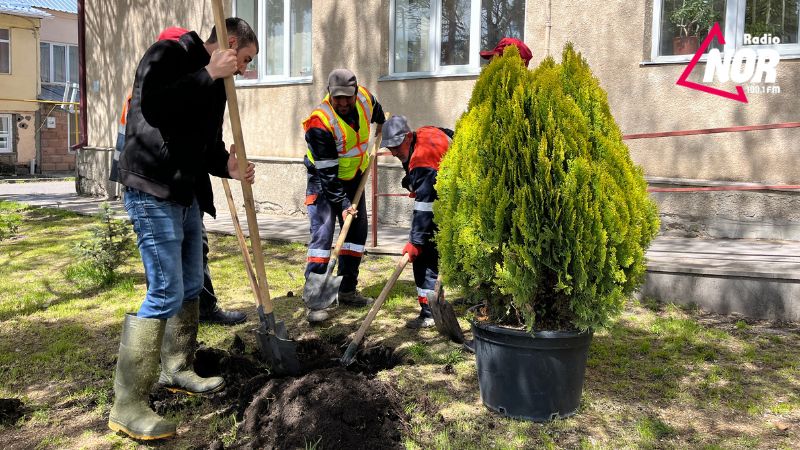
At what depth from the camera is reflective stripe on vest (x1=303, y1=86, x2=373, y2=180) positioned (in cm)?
534

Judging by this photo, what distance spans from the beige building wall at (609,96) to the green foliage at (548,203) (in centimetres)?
417

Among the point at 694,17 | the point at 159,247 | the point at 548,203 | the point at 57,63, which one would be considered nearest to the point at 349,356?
the point at 159,247

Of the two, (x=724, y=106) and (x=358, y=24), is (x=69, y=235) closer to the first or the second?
(x=358, y=24)

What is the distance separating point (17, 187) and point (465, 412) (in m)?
17.9

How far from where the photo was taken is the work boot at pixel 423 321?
5.04 m

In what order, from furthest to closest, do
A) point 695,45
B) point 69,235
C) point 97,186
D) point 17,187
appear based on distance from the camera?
point 17,187 < point 97,186 < point 69,235 < point 695,45

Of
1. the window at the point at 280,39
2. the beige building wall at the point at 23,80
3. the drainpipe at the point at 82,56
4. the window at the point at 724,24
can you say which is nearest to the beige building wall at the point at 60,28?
the beige building wall at the point at 23,80

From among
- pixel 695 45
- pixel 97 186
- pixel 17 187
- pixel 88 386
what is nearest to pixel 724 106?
pixel 695 45

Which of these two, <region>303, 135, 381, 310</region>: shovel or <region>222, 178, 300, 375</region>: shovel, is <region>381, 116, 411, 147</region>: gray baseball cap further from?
<region>222, 178, 300, 375</region>: shovel

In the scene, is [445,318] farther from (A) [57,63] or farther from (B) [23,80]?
(A) [57,63]

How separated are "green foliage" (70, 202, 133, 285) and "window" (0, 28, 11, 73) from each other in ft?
73.5

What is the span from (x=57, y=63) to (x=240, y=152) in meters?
28.3

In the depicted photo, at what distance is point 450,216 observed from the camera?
3543mm

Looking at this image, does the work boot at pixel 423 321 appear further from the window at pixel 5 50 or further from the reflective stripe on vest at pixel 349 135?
the window at pixel 5 50
